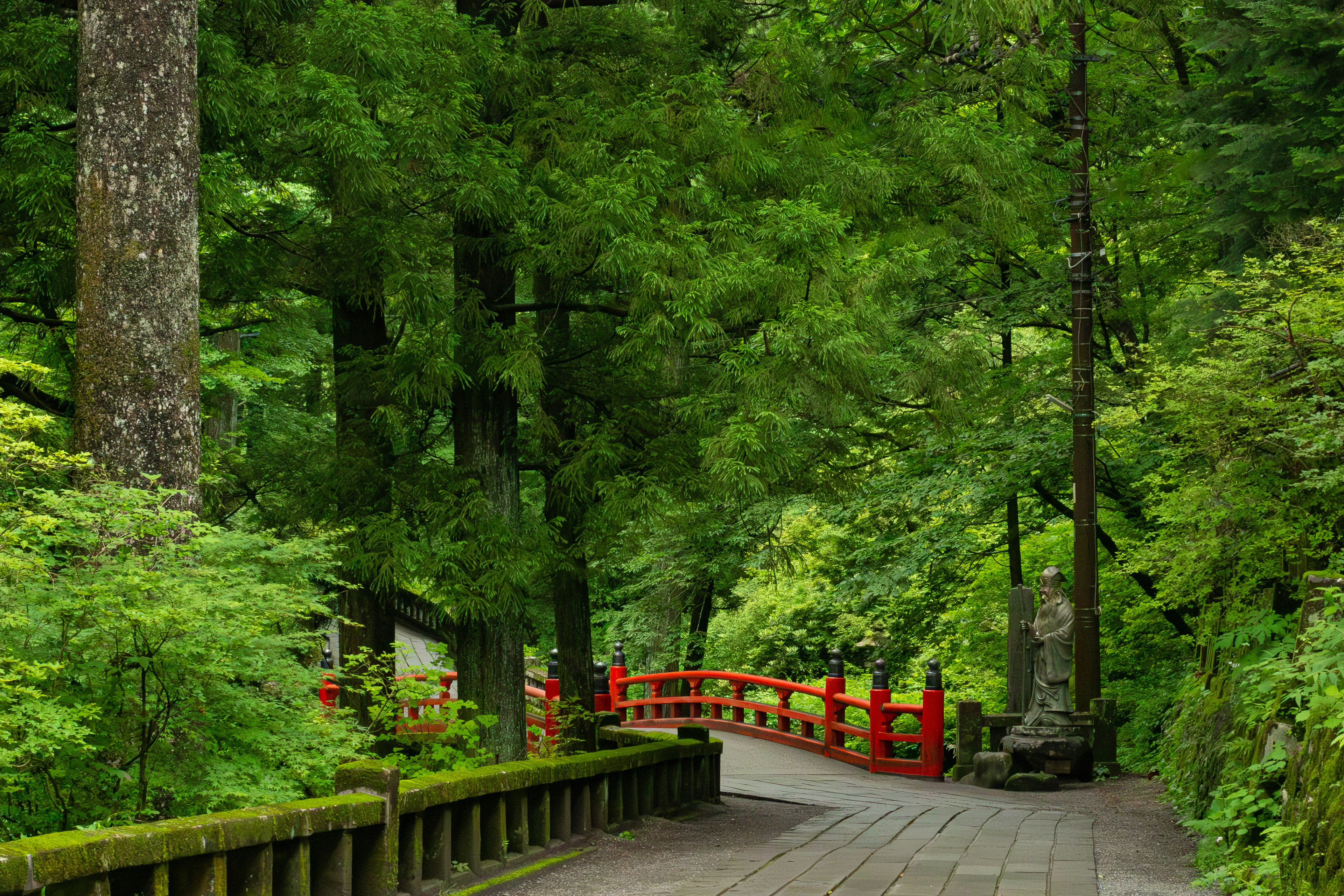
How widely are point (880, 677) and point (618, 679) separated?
677 centimetres

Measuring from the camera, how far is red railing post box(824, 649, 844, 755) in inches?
725

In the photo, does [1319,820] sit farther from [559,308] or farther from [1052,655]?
[1052,655]

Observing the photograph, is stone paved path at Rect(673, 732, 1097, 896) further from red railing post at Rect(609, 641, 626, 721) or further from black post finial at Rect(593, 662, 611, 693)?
red railing post at Rect(609, 641, 626, 721)

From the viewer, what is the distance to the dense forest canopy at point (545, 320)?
5.70 metres

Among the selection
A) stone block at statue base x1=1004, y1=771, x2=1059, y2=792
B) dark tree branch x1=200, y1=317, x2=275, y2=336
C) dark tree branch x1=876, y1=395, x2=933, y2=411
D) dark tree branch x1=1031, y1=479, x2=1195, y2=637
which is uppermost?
dark tree branch x1=200, y1=317, x2=275, y2=336

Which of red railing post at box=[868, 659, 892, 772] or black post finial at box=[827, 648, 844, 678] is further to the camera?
black post finial at box=[827, 648, 844, 678]

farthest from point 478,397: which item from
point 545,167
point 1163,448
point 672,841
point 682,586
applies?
point 682,586

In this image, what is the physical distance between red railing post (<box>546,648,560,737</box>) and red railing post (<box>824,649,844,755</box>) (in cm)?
400

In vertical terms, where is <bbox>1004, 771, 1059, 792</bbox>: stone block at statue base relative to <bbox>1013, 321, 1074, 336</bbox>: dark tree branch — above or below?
below

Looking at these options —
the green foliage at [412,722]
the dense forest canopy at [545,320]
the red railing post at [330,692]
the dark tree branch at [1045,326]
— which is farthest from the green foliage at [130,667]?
the dark tree branch at [1045,326]

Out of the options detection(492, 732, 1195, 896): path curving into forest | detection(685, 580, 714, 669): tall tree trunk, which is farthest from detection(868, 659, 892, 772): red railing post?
detection(685, 580, 714, 669): tall tree trunk

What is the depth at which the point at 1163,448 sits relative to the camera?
14969 millimetres

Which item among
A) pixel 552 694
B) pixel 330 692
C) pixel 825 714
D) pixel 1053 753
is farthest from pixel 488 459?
pixel 825 714

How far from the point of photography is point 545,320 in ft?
41.2
